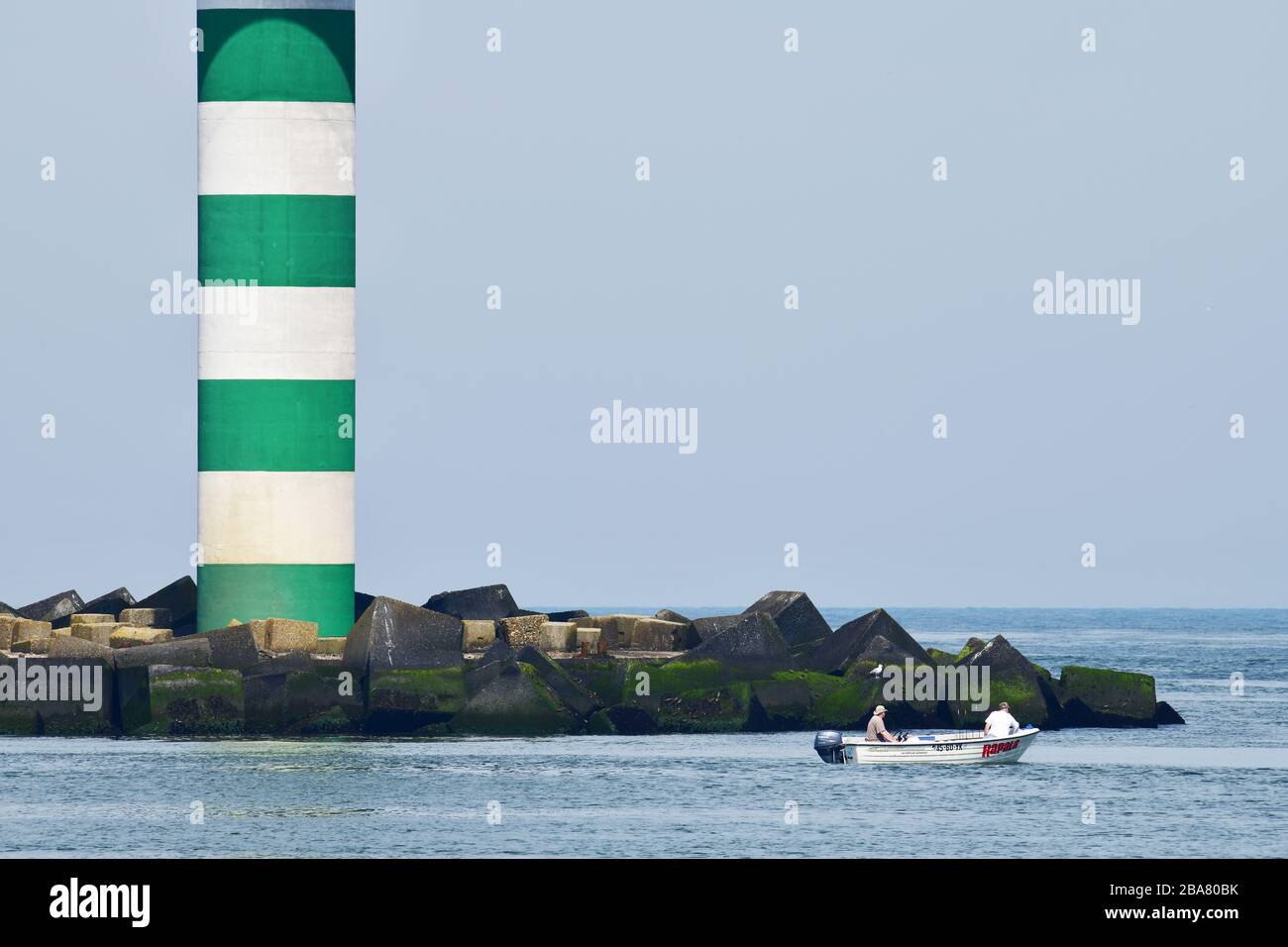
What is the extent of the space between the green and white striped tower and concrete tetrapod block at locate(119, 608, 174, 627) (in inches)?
160

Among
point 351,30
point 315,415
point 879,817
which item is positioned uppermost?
point 351,30

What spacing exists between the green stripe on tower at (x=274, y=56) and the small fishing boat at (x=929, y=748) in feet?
42.0

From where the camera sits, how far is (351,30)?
40375 millimetres

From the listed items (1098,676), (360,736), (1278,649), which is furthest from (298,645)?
(1278,649)

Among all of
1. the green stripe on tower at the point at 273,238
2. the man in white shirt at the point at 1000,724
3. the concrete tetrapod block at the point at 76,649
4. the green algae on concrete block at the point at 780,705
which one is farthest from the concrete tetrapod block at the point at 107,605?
the man in white shirt at the point at 1000,724

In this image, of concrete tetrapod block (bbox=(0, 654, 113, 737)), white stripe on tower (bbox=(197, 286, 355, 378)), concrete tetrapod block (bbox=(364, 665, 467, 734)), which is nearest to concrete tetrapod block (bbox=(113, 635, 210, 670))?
concrete tetrapod block (bbox=(0, 654, 113, 737))

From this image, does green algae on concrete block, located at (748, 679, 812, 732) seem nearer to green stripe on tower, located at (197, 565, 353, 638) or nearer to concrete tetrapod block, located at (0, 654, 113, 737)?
green stripe on tower, located at (197, 565, 353, 638)

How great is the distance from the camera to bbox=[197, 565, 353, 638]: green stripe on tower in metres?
40.3

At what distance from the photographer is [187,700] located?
129ft

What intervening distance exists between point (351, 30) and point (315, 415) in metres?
6.18

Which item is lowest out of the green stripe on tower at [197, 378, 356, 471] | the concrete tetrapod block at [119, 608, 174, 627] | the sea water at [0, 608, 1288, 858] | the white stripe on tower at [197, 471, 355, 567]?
the sea water at [0, 608, 1288, 858]

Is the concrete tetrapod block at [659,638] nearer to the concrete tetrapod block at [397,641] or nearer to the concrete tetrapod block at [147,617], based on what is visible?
the concrete tetrapod block at [397,641]

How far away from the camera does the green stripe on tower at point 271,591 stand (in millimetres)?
40344
